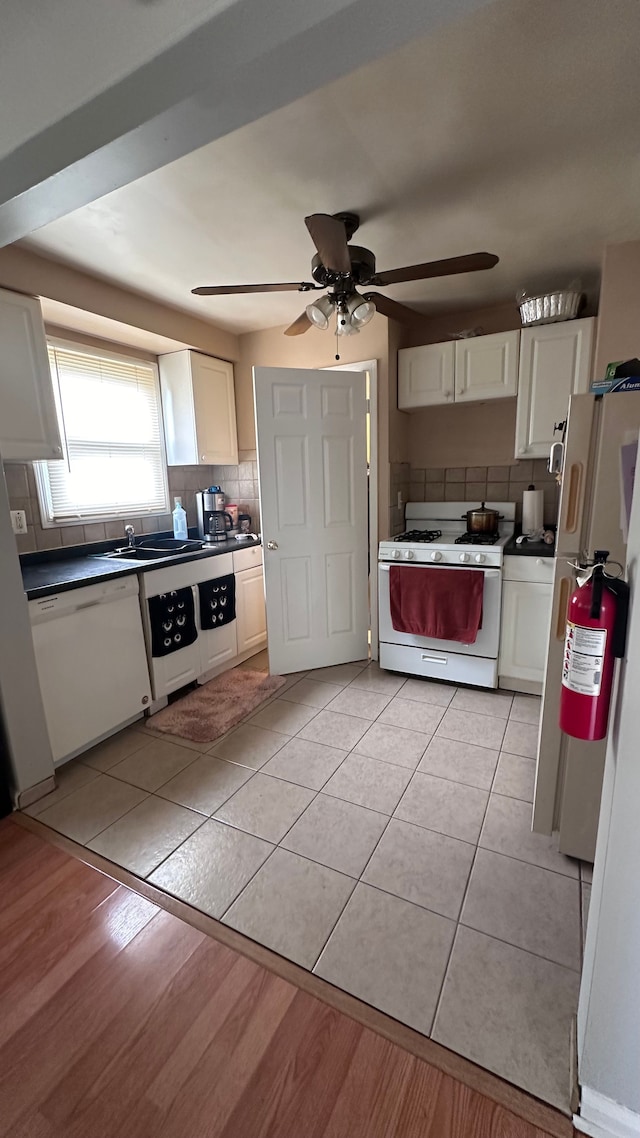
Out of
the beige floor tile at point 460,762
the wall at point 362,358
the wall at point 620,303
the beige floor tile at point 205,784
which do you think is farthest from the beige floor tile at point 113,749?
the wall at point 620,303

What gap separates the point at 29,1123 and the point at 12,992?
1.11 ft

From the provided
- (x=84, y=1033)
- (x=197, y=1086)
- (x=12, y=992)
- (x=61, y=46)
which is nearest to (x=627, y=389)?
(x=61, y=46)

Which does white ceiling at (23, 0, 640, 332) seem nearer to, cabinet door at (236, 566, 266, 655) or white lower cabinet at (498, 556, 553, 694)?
white lower cabinet at (498, 556, 553, 694)

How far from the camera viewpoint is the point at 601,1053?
910 millimetres

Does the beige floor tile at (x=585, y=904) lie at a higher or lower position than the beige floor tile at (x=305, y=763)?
lower

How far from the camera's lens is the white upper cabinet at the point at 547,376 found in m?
2.60

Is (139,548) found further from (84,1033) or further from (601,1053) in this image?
(601,1053)

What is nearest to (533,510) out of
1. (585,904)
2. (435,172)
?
(435,172)

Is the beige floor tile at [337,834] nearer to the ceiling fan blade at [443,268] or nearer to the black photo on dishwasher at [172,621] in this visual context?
the black photo on dishwasher at [172,621]

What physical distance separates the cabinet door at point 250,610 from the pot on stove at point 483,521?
5.23ft

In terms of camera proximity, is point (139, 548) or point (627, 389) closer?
point (627, 389)

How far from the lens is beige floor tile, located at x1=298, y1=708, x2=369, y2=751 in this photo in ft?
7.85

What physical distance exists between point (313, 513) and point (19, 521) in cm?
173

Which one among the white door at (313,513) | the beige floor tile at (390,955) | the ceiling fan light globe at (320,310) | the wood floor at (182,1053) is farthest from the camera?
the white door at (313,513)
